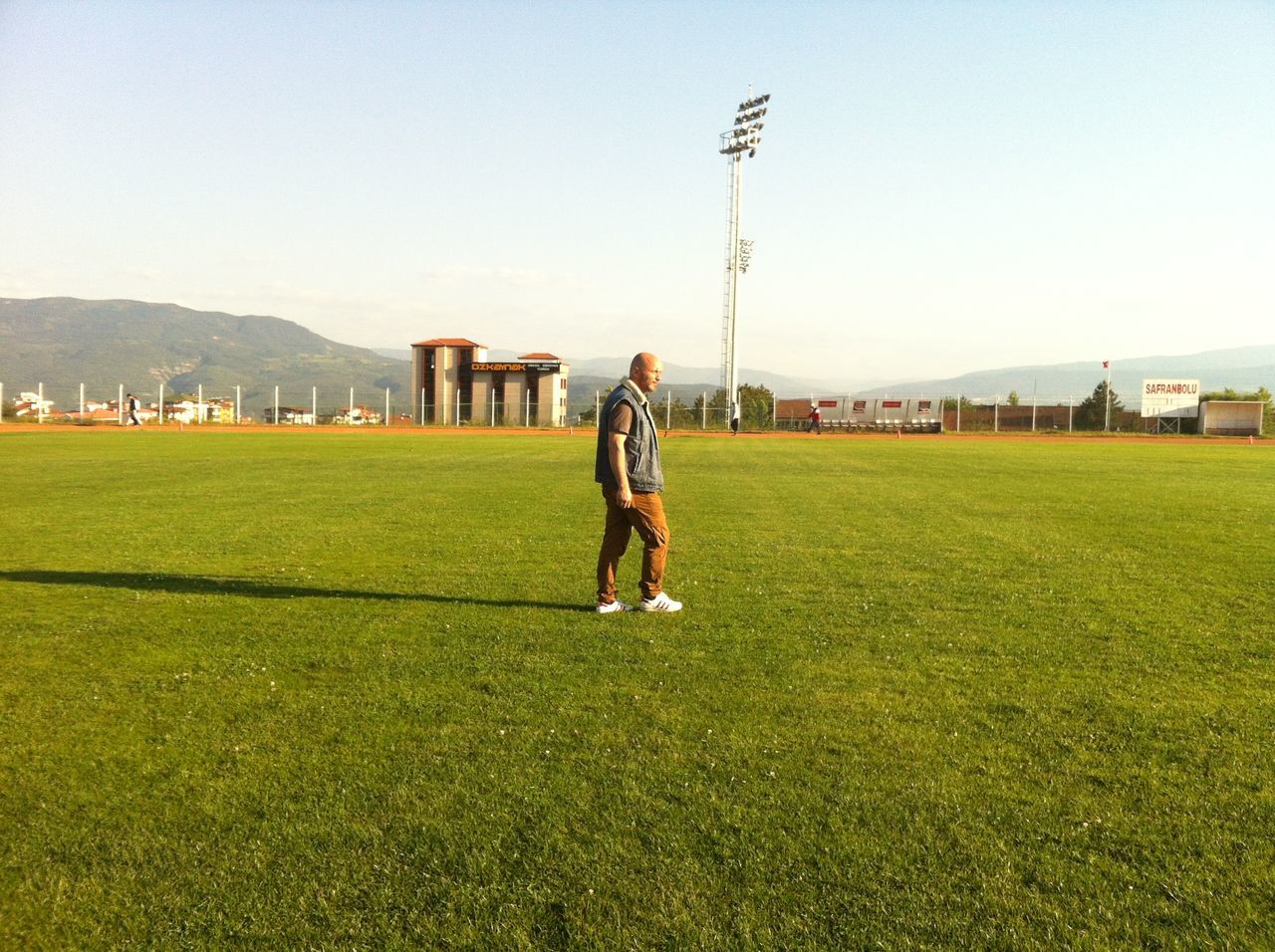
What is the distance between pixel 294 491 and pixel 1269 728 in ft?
47.8

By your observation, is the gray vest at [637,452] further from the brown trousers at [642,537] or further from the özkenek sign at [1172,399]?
the özkenek sign at [1172,399]

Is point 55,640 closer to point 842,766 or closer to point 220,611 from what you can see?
point 220,611

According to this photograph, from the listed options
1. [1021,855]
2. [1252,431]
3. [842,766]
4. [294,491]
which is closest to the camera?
[1021,855]

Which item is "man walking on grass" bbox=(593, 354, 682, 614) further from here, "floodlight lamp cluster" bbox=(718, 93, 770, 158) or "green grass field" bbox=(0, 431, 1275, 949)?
"floodlight lamp cluster" bbox=(718, 93, 770, 158)

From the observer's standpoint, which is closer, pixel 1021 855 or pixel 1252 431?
pixel 1021 855

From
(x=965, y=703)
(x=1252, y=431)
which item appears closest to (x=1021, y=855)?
(x=965, y=703)

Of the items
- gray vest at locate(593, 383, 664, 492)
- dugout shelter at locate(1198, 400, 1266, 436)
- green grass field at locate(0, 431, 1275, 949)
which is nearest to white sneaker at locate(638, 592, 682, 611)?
green grass field at locate(0, 431, 1275, 949)

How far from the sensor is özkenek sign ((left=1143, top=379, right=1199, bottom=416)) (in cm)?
5872

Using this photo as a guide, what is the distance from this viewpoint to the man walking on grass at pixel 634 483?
6.64 meters

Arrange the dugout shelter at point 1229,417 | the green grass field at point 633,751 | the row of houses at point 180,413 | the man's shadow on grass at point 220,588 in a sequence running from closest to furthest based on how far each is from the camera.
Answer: the green grass field at point 633,751
the man's shadow on grass at point 220,588
the row of houses at point 180,413
the dugout shelter at point 1229,417

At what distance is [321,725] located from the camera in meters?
4.34

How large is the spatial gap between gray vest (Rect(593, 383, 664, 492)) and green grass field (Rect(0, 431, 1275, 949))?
1.08m

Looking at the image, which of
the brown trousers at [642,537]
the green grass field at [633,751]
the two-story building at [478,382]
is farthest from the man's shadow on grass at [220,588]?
the two-story building at [478,382]

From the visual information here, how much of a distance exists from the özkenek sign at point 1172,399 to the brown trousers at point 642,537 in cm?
6233
